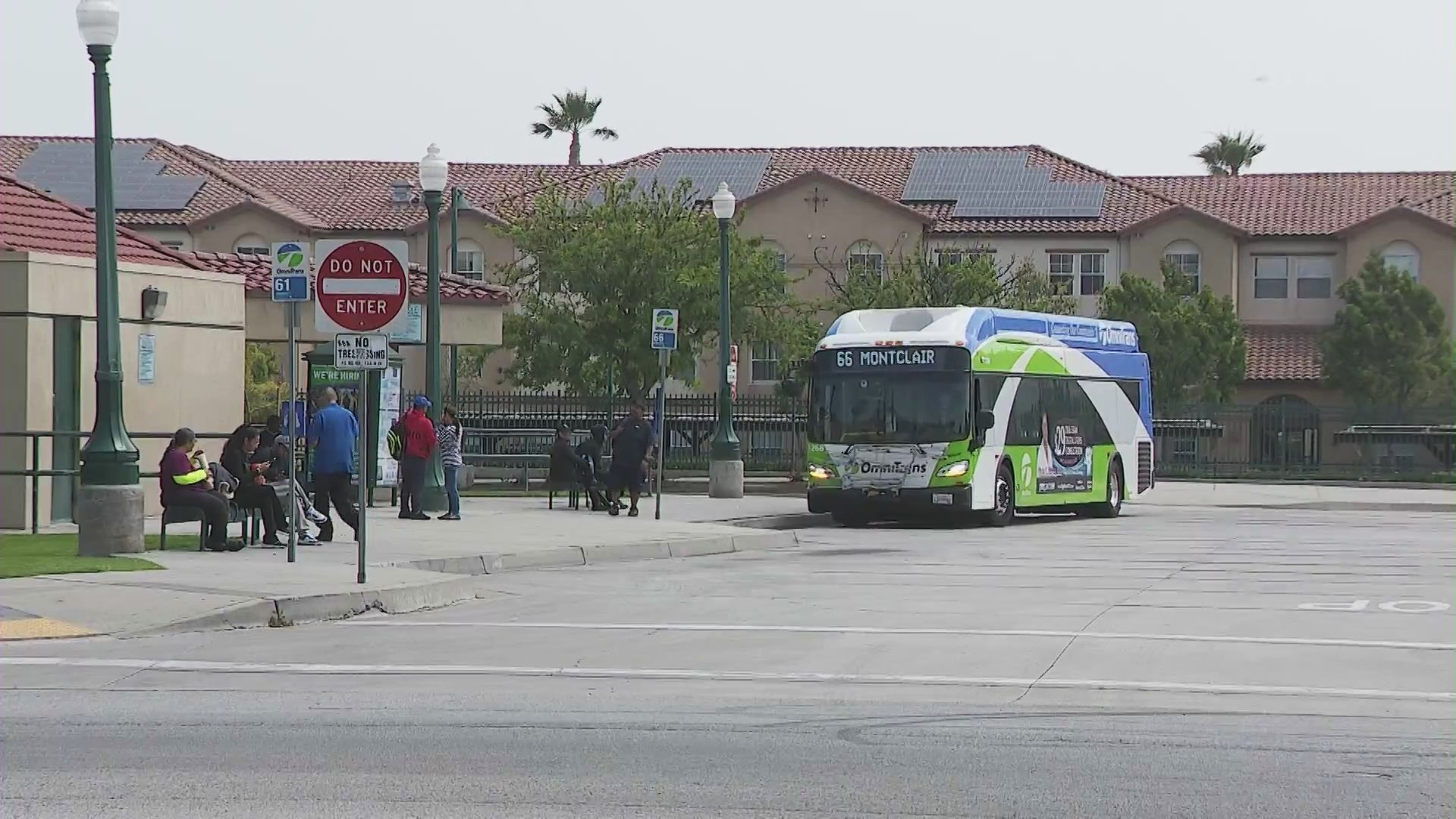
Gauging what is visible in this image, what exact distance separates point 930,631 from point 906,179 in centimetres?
4846

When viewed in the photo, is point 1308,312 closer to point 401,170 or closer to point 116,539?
point 401,170

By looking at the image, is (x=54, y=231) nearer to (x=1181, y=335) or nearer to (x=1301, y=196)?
(x=1181, y=335)

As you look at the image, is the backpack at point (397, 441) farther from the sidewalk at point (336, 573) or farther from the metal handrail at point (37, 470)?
the metal handrail at point (37, 470)

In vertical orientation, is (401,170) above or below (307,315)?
above

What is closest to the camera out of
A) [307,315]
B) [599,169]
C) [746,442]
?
[307,315]

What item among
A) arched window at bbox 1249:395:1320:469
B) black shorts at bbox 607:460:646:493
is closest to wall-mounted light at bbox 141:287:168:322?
black shorts at bbox 607:460:646:493

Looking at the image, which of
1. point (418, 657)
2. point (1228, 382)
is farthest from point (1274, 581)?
point (1228, 382)

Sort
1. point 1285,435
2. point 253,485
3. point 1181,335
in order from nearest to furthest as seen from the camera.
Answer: point 253,485, point 1285,435, point 1181,335

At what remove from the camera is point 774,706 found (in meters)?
10.4

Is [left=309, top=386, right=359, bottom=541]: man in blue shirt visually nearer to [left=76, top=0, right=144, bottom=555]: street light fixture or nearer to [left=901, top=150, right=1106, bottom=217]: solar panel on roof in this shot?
[left=76, top=0, right=144, bottom=555]: street light fixture

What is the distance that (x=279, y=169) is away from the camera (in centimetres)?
6688

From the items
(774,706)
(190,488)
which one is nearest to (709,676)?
(774,706)

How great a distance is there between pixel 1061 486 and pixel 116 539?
665 inches

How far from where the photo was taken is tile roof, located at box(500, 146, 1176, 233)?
58.0 metres
